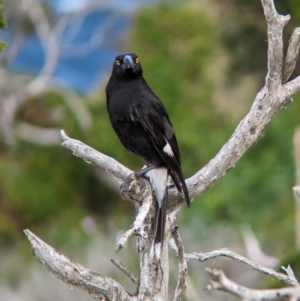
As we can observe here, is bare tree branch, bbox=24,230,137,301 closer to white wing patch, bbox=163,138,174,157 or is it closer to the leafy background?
white wing patch, bbox=163,138,174,157

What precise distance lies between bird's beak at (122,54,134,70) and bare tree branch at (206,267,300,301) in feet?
6.89

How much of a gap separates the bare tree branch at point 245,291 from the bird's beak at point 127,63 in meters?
2.10

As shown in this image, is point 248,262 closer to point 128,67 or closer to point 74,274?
point 74,274

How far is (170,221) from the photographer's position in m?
2.90

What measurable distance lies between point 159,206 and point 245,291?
121 cm

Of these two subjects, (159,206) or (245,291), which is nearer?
(245,291)

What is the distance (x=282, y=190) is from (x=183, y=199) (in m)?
5.52

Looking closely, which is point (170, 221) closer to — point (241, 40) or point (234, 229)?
point (234, 229)

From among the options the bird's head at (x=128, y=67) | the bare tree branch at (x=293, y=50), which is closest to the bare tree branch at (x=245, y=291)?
the bare tree branch at (x=293, y=50)

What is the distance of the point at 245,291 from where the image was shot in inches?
66.0

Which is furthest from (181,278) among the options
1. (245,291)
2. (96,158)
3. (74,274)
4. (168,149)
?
(245,291)

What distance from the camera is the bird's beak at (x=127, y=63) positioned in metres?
3.71

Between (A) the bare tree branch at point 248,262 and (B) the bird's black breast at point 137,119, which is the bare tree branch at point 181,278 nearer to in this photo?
(A) the bare tree branch at point 248,262

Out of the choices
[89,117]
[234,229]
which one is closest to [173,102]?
[89,117]
